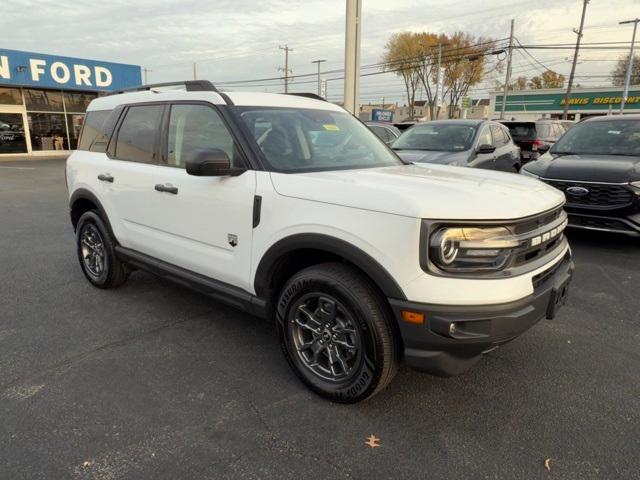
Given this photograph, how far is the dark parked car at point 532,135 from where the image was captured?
1265 centimetres

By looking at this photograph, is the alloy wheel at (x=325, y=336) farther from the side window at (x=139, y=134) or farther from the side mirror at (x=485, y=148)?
the side mirror at (x=485, y=148)

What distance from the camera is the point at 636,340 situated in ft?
11.8

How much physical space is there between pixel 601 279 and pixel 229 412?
425cm

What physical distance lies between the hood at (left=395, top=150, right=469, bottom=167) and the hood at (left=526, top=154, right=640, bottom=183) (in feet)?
3.43

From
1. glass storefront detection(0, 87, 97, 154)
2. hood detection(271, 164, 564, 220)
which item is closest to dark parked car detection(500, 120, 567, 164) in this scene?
hood detection(271, 164, 564, 220)

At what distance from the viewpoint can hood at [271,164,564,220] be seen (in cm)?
230

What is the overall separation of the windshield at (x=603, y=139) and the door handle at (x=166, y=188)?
6111 millimetres

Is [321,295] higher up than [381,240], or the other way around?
[381,240]

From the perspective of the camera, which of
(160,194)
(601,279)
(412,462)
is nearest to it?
(412,462)

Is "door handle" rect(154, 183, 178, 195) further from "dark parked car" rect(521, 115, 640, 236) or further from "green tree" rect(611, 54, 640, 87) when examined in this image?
"green tree" rect(611, 54, 640, 87)

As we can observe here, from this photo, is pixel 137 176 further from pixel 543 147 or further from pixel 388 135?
pixel 543 147

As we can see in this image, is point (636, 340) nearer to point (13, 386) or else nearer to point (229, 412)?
point (229, 412)

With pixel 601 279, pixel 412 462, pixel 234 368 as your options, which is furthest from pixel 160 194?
pixel 601 279

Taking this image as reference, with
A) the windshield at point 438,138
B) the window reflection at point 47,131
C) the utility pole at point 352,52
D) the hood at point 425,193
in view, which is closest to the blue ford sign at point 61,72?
the window reflection at point 47,131
